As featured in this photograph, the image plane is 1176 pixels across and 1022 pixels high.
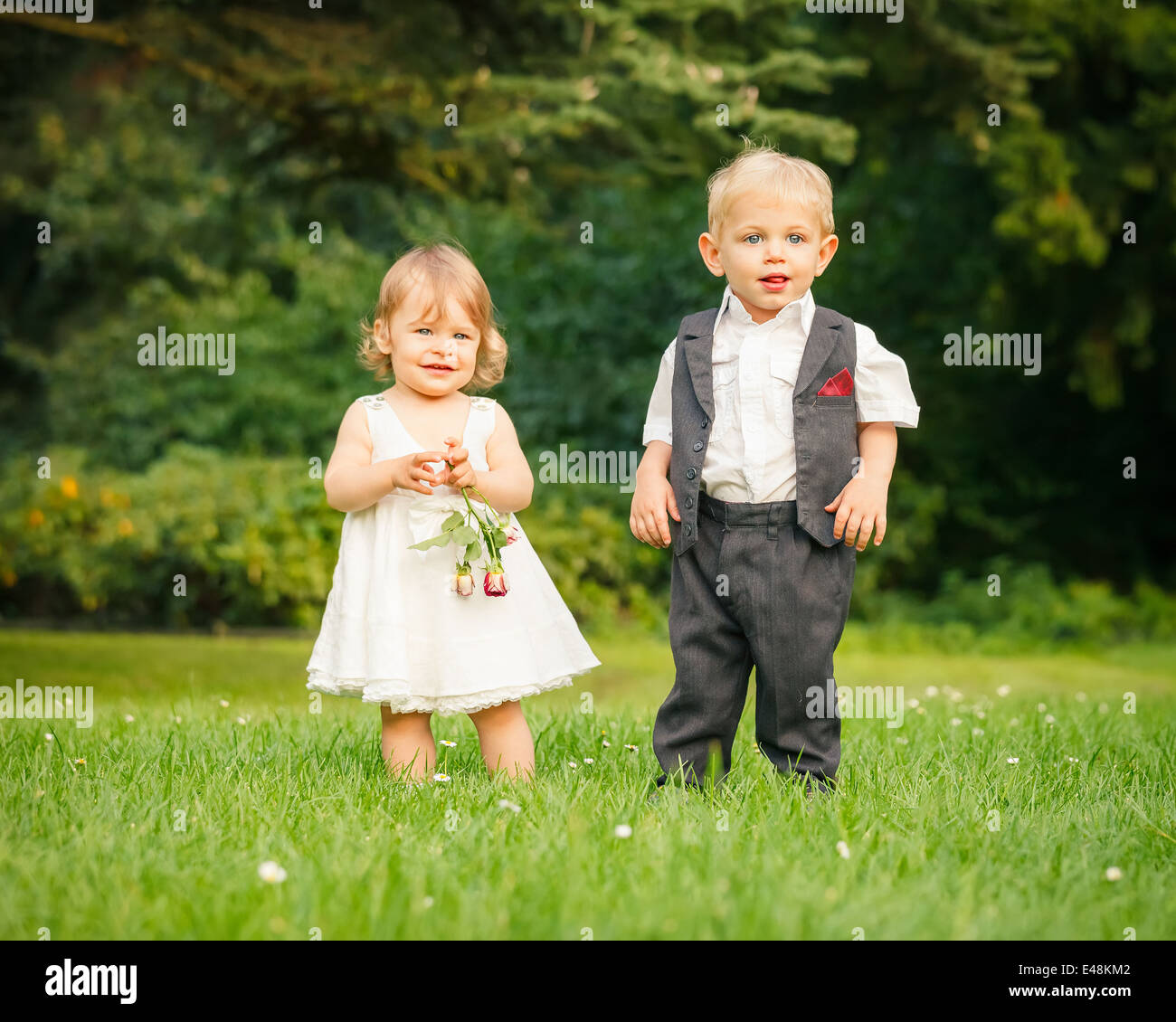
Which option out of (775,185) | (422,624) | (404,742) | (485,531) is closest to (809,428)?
(775,185)

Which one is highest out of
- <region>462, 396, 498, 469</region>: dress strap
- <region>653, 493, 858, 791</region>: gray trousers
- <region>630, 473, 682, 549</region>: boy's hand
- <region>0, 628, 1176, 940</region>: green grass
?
<region>462, 396, 498, 469</region>: dress strap

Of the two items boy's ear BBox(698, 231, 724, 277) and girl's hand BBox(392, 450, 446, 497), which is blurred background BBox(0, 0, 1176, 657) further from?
girl's hand BBox(392, 450, 446, 497)

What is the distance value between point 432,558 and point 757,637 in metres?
0.91

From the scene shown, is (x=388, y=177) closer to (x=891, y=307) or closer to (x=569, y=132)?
(x=569, y=132)

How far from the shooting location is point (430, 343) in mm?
3477

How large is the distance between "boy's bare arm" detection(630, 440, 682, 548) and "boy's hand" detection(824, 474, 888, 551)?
43cm

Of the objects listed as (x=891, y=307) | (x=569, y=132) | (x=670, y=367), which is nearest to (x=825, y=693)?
(x=670, y=367)

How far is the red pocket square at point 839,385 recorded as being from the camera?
3279mm

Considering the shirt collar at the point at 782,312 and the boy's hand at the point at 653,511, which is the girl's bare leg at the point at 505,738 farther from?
the shirt collar at the point at 782,312

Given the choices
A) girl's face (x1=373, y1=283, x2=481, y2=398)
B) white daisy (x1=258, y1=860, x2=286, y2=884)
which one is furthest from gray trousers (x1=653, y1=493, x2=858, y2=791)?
white daisy (x1=258, y1=860, x2=286, y2=884)

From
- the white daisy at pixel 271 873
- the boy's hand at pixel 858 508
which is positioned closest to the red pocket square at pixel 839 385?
the boy's hand at pixel 858 508

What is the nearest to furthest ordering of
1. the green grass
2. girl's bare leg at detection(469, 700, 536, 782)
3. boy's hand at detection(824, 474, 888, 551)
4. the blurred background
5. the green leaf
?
the green grass, boy's hand at detection(824, 474, 888, 551), the green leaf, girl's bare leg at detection(469, 700, 536, 782), the blurred background

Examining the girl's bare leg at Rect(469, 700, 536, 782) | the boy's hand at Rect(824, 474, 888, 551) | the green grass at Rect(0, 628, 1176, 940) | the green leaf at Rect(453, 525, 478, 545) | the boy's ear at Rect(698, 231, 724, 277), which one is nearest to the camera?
the green grass at Rect(0, 628, 1176, 940)

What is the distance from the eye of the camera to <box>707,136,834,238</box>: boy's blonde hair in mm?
3223
